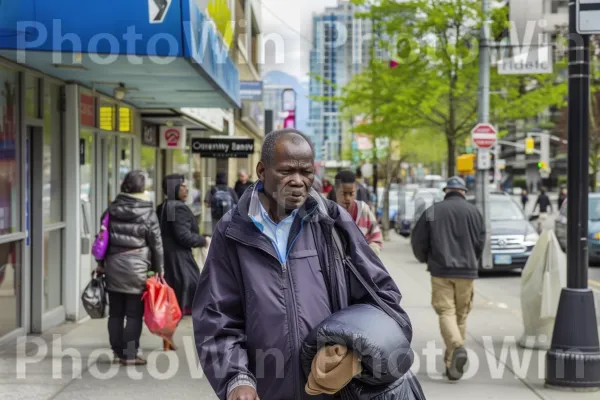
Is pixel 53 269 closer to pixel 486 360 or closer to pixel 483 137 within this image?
pixel 486 360

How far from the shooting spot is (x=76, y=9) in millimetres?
8172

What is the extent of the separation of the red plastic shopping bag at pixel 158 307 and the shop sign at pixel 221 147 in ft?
32.3

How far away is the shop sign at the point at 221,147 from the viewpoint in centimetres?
1795

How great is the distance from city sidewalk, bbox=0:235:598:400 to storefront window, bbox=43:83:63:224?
4.56ft

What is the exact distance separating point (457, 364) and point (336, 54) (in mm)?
37308

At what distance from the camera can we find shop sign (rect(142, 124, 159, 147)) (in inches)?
663

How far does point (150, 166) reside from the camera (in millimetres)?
18094

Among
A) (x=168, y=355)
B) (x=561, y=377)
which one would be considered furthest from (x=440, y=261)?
(x=168, y=355)

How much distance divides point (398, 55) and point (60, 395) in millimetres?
17410

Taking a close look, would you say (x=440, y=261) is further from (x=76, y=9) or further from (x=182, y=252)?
(x=76, y=9)

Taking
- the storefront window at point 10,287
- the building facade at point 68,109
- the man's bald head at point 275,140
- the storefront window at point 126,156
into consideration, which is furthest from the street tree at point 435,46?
the man's bald head at point 275,140

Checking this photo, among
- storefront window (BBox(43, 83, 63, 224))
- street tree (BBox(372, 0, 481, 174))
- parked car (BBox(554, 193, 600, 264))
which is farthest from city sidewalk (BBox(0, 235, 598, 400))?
street tree (BBox(372, 0, 481, 174))

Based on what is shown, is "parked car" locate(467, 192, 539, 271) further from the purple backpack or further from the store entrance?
the purple backpack

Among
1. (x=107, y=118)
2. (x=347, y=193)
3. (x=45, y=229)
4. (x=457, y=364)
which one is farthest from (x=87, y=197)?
(x=457, y=364)
